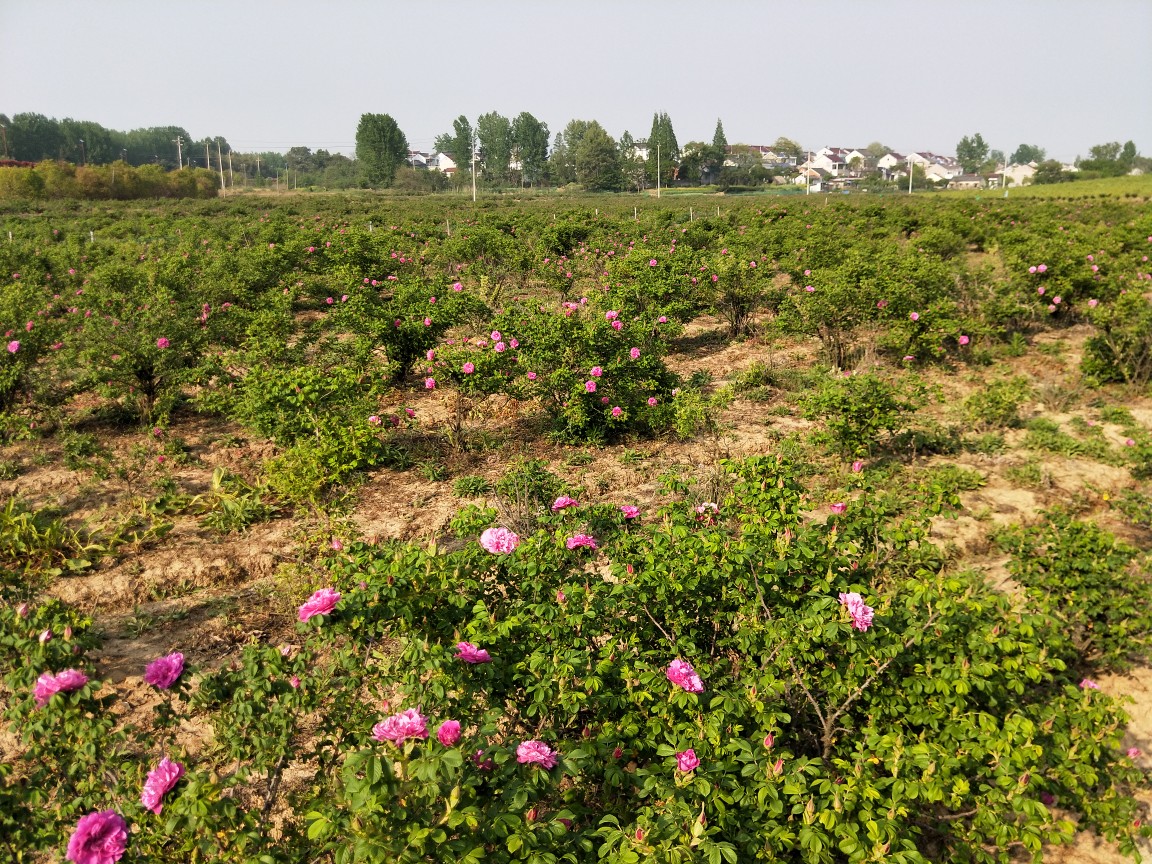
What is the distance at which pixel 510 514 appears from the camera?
424 cm

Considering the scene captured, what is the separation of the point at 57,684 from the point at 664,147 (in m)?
81.6

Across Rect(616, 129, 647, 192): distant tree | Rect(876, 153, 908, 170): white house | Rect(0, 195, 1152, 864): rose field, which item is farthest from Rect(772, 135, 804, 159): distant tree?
Rect(0, 195, 1152, 864): rose field

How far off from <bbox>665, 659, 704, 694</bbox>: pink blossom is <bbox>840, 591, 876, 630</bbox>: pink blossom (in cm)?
52

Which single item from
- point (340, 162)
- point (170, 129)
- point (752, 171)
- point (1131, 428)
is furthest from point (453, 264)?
point (170, 129)

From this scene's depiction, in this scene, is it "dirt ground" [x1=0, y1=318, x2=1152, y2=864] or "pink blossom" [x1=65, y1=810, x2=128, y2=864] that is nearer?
"pink blossom" [x1=65, y1=810, x2=128, y2=864]

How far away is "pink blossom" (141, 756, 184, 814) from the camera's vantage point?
1559mm

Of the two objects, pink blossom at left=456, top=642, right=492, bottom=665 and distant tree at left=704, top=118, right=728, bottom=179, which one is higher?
distant tree at left=704, top=118, right=728, bottom=179

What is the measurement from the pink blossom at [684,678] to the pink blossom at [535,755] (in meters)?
0.49

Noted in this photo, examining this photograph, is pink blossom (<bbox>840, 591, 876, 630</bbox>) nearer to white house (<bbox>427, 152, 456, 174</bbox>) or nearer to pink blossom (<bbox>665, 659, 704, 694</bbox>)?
pink blossom (<bbox>665, 659, 704, 694</bbox>)

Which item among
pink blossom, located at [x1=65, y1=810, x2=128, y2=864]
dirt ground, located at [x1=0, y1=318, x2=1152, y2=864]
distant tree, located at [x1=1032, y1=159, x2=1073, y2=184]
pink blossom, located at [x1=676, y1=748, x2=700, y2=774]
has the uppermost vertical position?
distant tree, located at [x1=1032, y1=159, x2=1073, y2=184]

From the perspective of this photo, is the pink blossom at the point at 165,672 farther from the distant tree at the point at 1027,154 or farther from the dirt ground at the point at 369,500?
the distant tree at the point at 1027,154

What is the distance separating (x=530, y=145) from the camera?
8794cm

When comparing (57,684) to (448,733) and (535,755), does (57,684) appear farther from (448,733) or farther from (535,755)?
(535,755)

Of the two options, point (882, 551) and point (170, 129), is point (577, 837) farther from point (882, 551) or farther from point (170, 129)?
point (170, 129)
